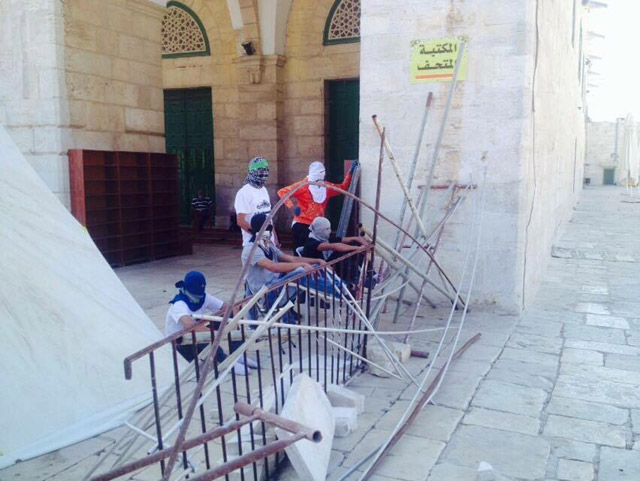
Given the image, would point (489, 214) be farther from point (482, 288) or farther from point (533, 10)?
point (533, 10)

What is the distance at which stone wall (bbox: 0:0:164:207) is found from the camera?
20.9 feet

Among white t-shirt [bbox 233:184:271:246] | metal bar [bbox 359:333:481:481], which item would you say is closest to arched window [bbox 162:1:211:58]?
white t-shirt [bbox 233:184:271:246]

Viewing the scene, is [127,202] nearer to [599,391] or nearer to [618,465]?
[599,391]

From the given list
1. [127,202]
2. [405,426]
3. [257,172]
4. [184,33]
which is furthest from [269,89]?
[405,426]

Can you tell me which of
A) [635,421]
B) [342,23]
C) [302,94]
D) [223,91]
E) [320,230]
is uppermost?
[342,23]

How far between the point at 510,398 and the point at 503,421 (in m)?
0.33

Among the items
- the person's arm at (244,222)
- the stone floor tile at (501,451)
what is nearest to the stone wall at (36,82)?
the person's arm at (244,222)

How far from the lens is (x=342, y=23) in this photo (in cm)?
952

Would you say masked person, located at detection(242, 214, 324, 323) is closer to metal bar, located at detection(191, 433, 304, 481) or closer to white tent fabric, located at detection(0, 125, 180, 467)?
white tent fabric, located at detection(0, 125, 180, 467)

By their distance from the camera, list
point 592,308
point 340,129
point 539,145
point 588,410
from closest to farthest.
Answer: point 588,410 < point 592,308 < point 539,145 < point 340,129

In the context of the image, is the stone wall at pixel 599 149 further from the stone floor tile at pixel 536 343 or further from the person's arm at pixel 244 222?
the person's arm at pixel 244 222

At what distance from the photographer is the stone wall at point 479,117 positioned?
193 inches

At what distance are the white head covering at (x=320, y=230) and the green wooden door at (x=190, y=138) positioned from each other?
6401 mm

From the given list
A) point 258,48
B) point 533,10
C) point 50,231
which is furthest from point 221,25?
point 50,231
